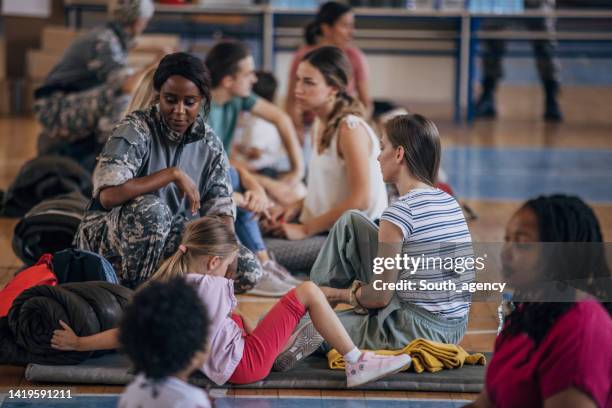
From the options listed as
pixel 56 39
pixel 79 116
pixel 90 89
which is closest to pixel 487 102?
pixel 56 39

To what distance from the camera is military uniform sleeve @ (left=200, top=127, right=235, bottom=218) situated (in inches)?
163

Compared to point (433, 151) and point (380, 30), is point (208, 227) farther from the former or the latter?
point (380, 30)

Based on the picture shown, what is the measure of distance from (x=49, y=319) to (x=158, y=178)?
0.71 m

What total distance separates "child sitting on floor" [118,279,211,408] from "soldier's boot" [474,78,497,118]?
982 centimetres

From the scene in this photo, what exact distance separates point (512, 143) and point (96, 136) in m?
4.26

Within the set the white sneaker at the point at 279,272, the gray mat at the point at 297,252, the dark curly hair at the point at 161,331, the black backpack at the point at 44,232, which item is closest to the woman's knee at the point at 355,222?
the white sneaker at the point at 279,272

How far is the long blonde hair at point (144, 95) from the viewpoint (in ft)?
13.7

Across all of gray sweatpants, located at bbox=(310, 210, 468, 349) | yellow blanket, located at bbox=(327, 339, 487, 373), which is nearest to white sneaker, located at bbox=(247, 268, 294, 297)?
gray sweatpants, located at bbox=(310, 210, 468, 349)

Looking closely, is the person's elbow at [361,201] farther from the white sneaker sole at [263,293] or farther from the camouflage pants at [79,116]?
the camouflage pants at [79,116]

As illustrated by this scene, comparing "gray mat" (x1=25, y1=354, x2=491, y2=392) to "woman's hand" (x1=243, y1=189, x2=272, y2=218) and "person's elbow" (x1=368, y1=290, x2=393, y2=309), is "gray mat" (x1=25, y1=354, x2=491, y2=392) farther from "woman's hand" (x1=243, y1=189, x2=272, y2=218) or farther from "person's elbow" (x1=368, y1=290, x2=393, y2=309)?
"woman's hand" (x1=243, y1=189, x2=272, y2=218)

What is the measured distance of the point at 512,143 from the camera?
9.67 meters

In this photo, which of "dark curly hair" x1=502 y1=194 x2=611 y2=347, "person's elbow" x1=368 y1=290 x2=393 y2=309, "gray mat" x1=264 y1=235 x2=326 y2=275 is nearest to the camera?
"dark curly hair" x1=502 y1=194 x2=611 y2=347

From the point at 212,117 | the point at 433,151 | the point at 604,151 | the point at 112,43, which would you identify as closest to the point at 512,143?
the point at 604,151

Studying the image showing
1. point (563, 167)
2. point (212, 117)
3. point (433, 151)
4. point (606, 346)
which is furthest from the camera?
point (563, 167)
